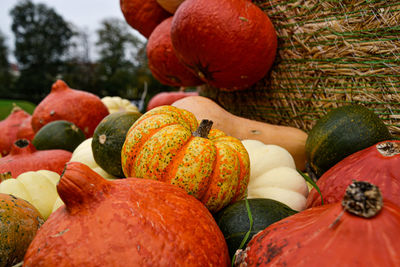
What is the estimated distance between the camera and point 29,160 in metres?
1.87

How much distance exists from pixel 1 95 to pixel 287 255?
21.6 meters

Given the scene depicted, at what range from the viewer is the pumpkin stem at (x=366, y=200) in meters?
0.56

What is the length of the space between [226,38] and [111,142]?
0.95m

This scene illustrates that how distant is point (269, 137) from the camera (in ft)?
6.56

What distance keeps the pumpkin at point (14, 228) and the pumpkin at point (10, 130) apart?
2241 mm

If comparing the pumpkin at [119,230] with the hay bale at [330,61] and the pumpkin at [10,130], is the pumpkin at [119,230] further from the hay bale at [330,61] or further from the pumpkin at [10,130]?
the pumpkin at [10,130]

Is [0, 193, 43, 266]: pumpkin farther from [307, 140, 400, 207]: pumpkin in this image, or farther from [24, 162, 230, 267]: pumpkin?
[307, 140, 400, 207]: pumpkin

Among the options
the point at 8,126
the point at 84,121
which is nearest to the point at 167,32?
the point at 84,121

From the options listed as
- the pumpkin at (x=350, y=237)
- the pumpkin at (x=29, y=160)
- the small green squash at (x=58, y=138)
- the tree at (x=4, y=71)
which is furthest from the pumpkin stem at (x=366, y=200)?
the tree at (x=4, y=71)

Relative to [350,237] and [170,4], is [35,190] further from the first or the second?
[170,4]

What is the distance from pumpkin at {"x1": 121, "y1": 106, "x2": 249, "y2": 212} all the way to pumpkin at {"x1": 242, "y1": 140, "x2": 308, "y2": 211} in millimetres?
256

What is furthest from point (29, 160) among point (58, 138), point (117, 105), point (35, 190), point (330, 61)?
point (330, 61)

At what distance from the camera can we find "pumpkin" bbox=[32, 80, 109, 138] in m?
2.61

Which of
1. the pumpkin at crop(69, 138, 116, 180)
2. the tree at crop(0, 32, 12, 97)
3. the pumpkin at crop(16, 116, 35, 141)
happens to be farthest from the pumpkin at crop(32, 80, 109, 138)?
the tree at crop(0, 32, 12, 97)
